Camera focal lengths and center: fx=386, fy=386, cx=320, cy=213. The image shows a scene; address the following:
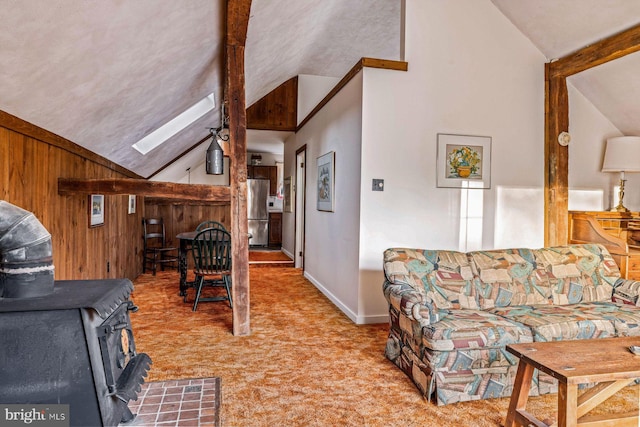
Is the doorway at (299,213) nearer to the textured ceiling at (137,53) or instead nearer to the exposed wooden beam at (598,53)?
the textured ceiling at (137,53)

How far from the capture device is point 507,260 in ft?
9.75

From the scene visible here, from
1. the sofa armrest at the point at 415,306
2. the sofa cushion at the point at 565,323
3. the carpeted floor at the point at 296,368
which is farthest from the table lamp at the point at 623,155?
the sofa armrest at the point at 415,306

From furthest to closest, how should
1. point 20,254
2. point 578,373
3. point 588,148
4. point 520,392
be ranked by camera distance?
point 588,148 < point 520,392 < point 578,373 < point 20,254

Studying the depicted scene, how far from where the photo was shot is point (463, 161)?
12.7ft

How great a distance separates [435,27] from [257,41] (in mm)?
1766

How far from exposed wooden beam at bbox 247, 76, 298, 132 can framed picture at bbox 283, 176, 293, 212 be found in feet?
3.53

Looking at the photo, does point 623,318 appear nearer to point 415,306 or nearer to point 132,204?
point 415,306

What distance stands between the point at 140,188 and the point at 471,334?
2.60m

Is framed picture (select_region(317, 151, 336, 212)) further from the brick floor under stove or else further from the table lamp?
the table lamp

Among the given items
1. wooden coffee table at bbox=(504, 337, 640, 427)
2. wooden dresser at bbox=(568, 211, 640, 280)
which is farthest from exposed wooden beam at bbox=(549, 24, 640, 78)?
wooden coffee table at bbox=(504, 337, 640, 427)

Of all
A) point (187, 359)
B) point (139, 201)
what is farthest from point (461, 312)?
point (139, 201)

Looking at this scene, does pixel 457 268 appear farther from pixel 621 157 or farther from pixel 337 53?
pixel 337 53

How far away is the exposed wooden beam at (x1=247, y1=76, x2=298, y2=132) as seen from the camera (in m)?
6.54

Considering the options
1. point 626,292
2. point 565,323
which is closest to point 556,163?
point 626,292
